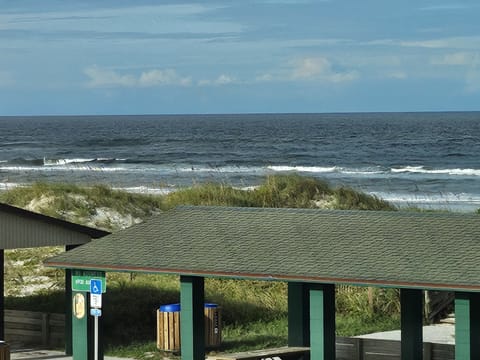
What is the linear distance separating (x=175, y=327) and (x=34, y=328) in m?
3.31

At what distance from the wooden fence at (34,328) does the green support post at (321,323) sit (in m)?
8.50

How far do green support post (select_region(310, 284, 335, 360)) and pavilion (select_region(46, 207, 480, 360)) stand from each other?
2 centimetres

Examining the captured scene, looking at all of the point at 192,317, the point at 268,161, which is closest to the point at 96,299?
the point at 192,317

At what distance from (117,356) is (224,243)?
18.3ft

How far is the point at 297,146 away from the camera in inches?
5054

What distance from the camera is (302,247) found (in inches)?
795

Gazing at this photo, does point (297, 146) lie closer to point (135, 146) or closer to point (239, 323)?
point (135, 146)

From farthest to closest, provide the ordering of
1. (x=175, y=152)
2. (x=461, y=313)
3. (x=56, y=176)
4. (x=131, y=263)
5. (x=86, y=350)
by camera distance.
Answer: (x=175, y=152) < (x=56, y=176) < (x=86, y=350) < (x=131, y=263) < (x=461, y=313)

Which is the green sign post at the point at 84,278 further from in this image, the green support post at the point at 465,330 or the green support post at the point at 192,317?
the green support post at the point at 465,330

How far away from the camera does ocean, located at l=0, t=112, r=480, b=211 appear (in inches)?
3056

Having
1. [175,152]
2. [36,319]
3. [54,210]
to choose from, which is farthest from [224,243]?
[175,152]

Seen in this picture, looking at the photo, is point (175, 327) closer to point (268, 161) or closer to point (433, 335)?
point (433, 335)

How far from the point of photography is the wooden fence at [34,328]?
87.0ft

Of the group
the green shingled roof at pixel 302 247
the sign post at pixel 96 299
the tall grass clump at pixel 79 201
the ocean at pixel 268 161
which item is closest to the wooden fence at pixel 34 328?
the green shingled roof at pixel 302 247
